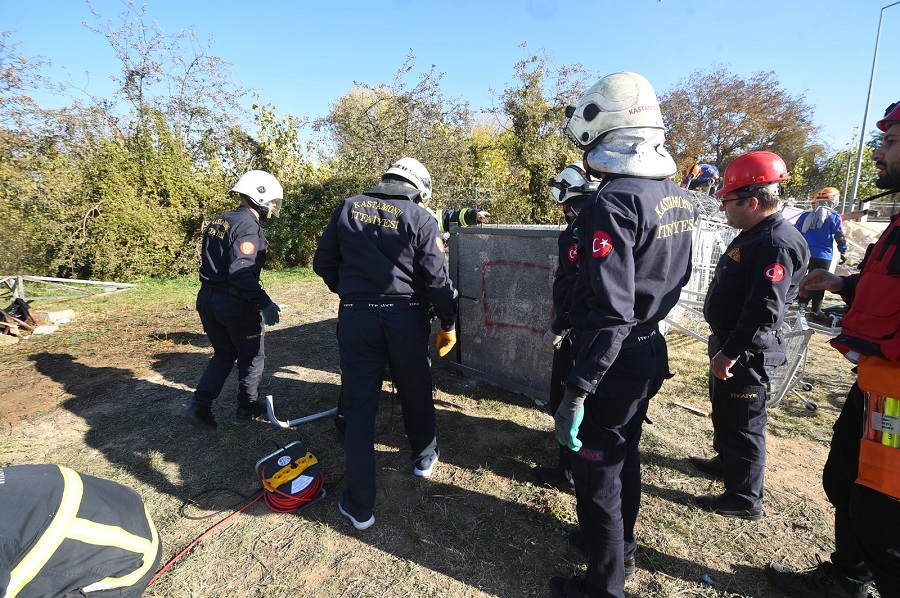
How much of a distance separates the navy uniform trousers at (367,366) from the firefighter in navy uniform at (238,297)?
1277mm

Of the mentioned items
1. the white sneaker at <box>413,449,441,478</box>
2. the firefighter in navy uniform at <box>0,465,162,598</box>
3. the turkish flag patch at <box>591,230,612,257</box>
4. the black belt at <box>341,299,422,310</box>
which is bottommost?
the white sneaker at <box>413,449,441,478</box>

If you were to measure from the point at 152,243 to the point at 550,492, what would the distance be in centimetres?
1166

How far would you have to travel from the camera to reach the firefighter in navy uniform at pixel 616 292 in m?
1.75

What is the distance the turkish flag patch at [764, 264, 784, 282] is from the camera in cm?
237

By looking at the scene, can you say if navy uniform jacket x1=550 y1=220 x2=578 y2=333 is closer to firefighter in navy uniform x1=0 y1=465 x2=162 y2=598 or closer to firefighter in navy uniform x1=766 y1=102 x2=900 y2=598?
firefighter in navy uniform x1=766 y1=102 x2=900 y2=598

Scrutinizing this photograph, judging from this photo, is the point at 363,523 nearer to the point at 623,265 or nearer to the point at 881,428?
the point at 623,265

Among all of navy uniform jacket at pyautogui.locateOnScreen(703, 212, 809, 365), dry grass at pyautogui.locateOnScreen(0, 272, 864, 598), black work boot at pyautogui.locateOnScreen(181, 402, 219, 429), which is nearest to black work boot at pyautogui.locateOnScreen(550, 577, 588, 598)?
dry grass at pyautogui.locateOnScreen(0, 272, 864, 598)

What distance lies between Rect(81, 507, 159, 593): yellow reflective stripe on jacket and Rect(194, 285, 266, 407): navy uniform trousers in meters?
1.90

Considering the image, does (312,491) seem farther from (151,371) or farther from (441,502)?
(151,371)

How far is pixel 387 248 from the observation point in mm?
2830

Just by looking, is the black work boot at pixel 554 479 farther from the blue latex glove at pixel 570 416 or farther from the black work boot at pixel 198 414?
the black work boot at pixel 198 414

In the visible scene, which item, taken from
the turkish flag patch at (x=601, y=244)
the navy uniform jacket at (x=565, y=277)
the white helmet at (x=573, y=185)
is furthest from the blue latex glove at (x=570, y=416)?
the white helmet at (x=573, y=185)

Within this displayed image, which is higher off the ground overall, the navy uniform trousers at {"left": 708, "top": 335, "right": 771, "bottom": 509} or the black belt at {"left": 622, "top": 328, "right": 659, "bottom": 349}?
the black belt at {"left": 622, "top": 328, "right": 659, "bottom": 349}

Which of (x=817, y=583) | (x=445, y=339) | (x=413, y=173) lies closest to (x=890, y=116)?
(x=817, y=583)
